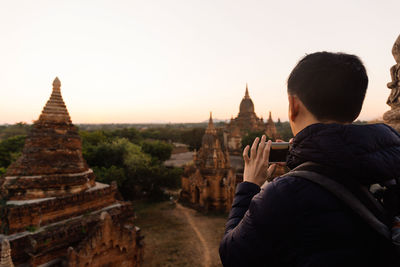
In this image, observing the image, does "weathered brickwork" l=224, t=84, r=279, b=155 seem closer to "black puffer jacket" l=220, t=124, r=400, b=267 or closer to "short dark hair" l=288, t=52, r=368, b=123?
"short dark hair" l=288, t=52, r=368, b=123

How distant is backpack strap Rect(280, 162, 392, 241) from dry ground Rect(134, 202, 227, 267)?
1210 centimetres

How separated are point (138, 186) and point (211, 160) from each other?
749 cm

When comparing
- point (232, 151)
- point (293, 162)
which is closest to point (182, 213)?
point (293, 162)

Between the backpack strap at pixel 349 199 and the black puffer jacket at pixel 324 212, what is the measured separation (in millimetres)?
33

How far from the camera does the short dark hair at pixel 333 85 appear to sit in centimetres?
138

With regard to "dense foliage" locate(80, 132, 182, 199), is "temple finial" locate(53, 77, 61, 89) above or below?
above

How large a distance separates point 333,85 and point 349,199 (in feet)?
2.21

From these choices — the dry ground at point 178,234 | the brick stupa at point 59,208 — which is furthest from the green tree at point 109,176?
the brick stupa at point 59,208

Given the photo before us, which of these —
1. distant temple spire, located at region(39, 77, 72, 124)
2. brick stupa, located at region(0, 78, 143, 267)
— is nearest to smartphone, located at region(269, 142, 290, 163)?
brick stupa, located at region(0, 78, 143, 267)

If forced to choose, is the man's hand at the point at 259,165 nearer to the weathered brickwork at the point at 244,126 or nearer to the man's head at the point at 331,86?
the man's head at the point at 331,86

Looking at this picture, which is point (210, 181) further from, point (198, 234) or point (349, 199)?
point (349, 199)

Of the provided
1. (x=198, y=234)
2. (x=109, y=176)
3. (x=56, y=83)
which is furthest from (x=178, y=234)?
(x=56, y=83)

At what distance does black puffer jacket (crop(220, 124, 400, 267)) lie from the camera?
110 cm

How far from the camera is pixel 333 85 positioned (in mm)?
1387
